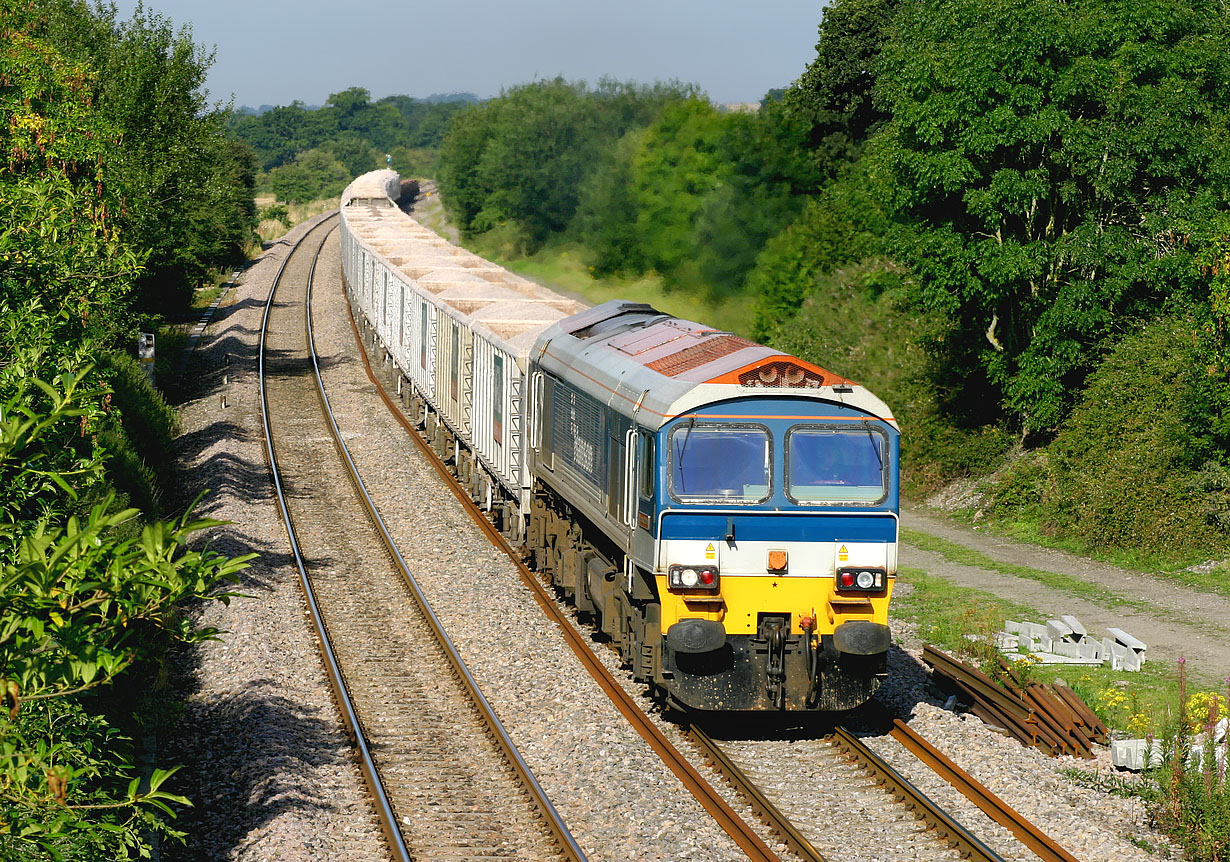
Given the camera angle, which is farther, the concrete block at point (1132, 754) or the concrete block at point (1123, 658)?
the concrete block at point (1123, 658)

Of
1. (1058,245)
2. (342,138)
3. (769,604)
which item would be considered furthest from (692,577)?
(342,138)

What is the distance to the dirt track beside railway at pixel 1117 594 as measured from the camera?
643 inches

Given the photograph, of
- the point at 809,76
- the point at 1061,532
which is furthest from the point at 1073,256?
the point at 809,76

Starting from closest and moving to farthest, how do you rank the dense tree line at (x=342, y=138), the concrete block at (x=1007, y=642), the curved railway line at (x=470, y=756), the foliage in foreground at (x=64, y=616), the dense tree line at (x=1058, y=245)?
the foliage in foreground at (x=64, y=616)
the curved railway line at (x=470, y=756)
the concrete block at (x=1007, y=642)
the dense tree line at (x=1058, y=245)
the dense tree line at (x=342, y=138)

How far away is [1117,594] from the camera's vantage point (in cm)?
1923

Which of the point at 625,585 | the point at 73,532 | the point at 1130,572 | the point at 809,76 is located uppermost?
the point at 809,76

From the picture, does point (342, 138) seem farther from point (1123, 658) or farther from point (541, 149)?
point (1123, 658)

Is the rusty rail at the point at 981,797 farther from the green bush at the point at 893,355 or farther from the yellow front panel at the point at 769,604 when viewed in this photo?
the green bush at the point at 893,355

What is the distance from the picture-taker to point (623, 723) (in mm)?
13172

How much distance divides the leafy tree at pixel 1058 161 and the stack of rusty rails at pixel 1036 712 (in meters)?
11.1

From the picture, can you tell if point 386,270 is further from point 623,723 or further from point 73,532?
point 73,532

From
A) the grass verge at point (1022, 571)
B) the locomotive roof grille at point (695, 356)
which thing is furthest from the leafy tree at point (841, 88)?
the locomotive roof grille at point (695, 356)

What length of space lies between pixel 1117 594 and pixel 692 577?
1018cm

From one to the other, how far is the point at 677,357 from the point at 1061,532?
1223cm
